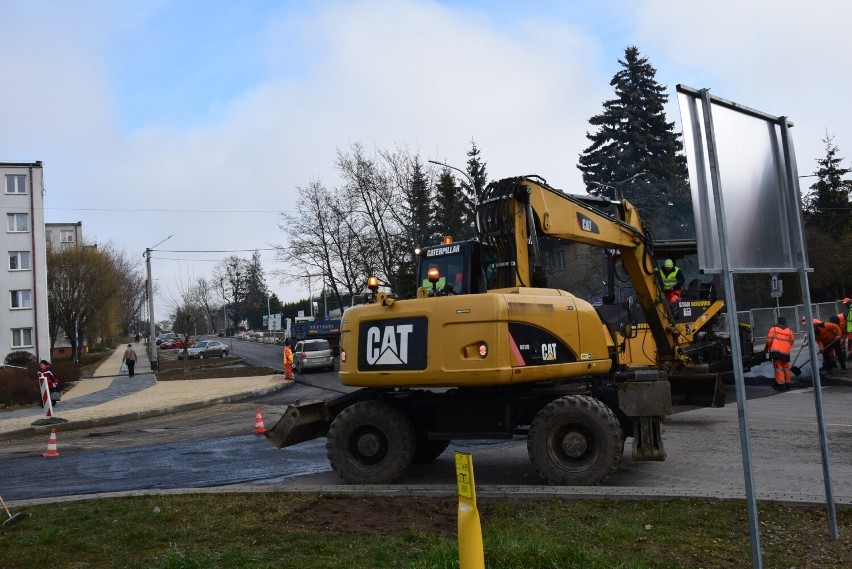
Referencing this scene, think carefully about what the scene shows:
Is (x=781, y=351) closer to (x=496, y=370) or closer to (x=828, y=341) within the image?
(x=828, y=341)

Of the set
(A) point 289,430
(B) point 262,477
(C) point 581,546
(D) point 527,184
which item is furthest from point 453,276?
(C) point 581,546

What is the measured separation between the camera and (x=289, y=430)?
10.1 meters

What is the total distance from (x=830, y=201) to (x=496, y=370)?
46155mm

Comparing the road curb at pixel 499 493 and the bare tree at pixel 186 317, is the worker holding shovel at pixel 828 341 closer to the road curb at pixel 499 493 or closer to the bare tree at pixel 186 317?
the road curb at pixel 499 493

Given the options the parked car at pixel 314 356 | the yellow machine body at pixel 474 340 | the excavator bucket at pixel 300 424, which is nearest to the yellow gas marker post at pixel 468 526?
the yellow machine body at pixel 474 340

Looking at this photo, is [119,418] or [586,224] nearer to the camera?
[586,224]

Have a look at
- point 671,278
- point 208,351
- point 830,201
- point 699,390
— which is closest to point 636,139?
point 830,201

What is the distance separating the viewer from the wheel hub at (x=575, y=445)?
880 centimetres

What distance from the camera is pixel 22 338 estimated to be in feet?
192

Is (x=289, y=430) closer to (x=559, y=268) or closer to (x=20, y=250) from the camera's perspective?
(x=559, y=268)

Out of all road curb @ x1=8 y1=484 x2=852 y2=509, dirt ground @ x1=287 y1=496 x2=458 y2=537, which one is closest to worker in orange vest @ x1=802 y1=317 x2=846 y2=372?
road curb @ x1=8 y1=484 x2=852 y2=509

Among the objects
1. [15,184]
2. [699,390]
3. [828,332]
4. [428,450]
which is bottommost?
[428,450]

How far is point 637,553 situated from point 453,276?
16.2 feet

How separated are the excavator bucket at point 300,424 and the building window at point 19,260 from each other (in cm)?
5534
